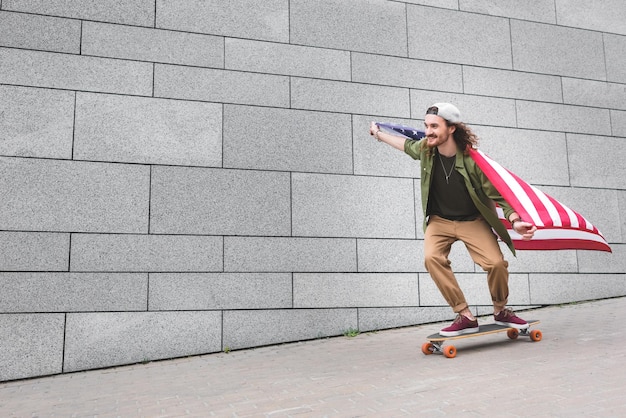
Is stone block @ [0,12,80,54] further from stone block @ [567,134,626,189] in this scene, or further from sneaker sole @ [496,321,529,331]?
stone block @ [567,134,626,189]

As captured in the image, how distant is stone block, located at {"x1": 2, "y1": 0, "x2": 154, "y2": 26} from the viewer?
6074 mm

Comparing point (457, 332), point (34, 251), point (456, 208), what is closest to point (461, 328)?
point (457, 332)

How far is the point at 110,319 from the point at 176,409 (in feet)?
7.82

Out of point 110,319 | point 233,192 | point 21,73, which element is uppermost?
point 21,73

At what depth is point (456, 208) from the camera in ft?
16.9

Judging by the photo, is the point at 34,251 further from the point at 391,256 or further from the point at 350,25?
the point at 350,25

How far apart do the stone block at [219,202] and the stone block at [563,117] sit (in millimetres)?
3457

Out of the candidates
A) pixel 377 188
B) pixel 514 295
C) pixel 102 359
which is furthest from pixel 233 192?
pixel 514 295

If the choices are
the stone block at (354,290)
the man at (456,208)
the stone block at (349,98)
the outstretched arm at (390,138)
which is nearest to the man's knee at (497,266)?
the man at (456,208)

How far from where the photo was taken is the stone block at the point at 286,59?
6684 mm

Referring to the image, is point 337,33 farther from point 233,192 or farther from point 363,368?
point 363,368

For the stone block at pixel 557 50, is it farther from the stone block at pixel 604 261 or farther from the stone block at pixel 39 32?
the stone block at pixel 39 32

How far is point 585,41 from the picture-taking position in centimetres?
824

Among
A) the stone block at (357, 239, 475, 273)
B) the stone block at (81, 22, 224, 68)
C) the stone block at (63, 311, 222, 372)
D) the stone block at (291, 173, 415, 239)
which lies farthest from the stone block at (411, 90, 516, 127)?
the stone block at (63, 311, 222, 372)
